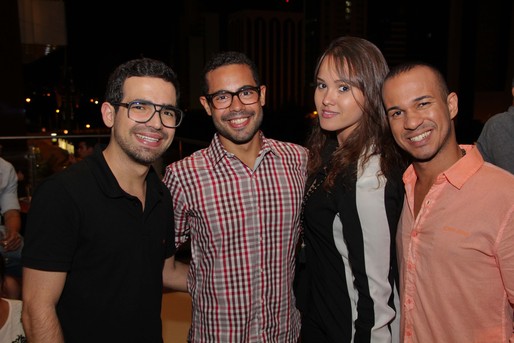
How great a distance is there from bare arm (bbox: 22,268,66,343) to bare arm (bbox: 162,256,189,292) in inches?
A: 26.0

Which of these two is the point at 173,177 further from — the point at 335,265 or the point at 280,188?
the point at 335,265

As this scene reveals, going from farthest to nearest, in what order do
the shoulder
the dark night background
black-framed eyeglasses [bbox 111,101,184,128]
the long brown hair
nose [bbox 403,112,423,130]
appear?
the dark night background → the shoulder → the long brown hair → black-framed eyeglasses [bbox 111,101,184,128] → nose [bbox 403,112,423,130]

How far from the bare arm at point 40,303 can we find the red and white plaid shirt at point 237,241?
2.23 feet

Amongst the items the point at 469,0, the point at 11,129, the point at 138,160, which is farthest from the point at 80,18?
the point at 138,160

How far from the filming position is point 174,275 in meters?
2.08

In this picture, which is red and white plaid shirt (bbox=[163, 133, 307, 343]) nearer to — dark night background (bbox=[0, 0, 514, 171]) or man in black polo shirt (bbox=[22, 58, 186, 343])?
man in black polo shirt (bbox=[22, 58, 186, 343])

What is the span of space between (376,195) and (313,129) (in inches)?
32.8

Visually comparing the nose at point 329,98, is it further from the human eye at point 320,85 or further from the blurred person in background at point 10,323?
the blurred person in background at point 10,323

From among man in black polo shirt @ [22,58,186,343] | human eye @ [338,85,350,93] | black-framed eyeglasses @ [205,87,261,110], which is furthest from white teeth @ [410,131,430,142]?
man in black polo shirt @ [22,58,186,343]

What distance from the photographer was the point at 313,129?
2326 millimetres

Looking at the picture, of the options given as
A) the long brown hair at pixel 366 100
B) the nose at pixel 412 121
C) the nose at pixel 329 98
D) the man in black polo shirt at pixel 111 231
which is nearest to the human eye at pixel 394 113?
the nose at pixel 412 121

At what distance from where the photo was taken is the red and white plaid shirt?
6.23 ft

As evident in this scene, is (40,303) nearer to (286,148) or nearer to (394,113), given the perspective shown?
(286,148)

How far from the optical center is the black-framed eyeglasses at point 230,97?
203 centimetres
